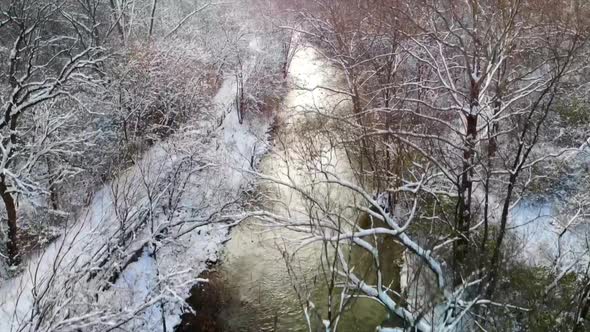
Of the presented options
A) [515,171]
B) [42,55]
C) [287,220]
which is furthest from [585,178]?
[42,55]

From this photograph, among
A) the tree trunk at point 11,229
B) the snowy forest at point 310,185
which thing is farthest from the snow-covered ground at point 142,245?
A: the tree trunk at point 11,229

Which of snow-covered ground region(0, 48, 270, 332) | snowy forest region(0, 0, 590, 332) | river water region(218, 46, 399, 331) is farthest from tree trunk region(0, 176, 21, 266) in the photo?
river water region(218, 46, 399, 331)

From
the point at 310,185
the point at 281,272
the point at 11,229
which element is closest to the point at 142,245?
the point at 11,229

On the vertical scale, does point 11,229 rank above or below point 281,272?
above

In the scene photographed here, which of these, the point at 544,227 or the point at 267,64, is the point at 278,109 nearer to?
the point at 267,64

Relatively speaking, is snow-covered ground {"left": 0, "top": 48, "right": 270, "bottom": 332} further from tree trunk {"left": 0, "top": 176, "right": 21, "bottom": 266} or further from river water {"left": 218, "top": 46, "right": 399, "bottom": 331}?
river water {"left": 218, "top": 46, "right": 399, "bottom": 331}

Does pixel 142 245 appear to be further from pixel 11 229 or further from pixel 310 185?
pixel 310 185
